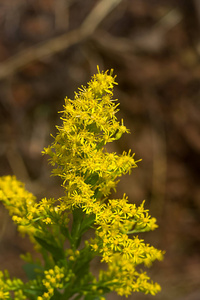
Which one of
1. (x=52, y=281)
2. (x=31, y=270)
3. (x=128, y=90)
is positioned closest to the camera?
(x=52, y=281)

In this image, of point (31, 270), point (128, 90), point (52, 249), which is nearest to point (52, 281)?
point (52, 249)

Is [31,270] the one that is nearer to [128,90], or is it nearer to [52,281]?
[52,281]

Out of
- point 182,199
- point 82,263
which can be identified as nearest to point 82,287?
point 82,263

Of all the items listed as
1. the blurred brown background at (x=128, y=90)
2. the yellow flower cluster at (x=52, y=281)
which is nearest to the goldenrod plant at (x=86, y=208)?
the yellow flower cluster at (x=52, y=281)

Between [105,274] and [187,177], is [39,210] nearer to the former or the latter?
[105,274]

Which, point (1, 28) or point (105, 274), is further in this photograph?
point (1, 28)

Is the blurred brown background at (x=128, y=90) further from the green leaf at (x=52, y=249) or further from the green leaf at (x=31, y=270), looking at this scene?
the green leaf at (x=52, y=249)
